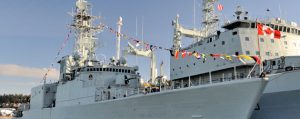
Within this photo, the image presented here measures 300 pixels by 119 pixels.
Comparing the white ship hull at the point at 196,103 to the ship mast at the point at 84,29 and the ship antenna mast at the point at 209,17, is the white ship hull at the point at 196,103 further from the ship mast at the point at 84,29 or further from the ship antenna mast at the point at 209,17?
the ship antenna mast at the point at 209,17

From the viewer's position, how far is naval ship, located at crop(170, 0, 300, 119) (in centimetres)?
1134

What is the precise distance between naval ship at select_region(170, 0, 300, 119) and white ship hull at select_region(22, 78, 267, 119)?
601 mm

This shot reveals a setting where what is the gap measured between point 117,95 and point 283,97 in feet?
24.2

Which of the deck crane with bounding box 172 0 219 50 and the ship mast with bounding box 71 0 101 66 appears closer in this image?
the ship mast with bounding box 71 0 101 66

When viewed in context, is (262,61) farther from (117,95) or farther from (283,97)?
(117,95)

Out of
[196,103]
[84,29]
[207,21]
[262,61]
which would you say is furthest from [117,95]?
[207,21]

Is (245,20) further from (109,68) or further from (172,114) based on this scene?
(172,114)

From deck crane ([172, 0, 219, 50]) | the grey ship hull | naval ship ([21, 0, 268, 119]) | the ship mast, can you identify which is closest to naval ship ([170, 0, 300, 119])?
the grey ship hull

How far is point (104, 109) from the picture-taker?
13797mm

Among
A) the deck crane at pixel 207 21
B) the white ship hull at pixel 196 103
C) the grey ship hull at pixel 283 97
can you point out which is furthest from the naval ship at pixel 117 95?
the deck crane at pixel 207 21

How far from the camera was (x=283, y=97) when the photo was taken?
37.7 ft

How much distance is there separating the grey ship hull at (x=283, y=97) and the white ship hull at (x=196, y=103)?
2570 millimetres

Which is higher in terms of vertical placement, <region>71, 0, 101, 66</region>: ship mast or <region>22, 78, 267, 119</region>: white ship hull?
<region>71, 0, 101, 66</region>: ship mast

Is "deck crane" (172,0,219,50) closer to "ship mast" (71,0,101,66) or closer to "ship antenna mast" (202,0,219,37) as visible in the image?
"ship antenna mast" (202,0,219,37)
